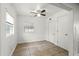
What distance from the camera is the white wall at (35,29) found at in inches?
73.8

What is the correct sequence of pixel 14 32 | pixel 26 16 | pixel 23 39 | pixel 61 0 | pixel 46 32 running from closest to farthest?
pixel 61 0 → pixel 26 16 → pixel 23 39 → pixel 46 32 → pixel 14 32

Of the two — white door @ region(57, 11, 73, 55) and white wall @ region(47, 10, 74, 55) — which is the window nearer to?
white wall @ region(47, 10, 74, 55)

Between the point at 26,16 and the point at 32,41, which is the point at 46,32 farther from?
the point at 26,16

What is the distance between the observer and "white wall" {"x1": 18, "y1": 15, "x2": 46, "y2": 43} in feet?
6.15

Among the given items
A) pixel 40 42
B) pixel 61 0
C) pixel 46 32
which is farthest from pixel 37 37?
pixel 61 0

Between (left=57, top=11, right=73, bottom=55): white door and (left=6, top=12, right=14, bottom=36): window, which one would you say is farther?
(left=57, top=11, right=73, bottom=55): white door

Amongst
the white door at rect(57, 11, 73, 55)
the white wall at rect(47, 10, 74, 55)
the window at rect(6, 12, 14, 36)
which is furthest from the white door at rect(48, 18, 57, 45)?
the window at rect(6, 12, 14, 36)

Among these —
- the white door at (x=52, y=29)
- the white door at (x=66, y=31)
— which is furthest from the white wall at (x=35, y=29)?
the white door at (x=66, y=31)

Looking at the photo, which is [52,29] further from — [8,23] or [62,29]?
[8,23]

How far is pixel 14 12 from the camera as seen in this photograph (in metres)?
2.08

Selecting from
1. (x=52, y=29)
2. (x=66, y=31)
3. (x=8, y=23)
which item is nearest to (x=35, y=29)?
(x=52, y=29)

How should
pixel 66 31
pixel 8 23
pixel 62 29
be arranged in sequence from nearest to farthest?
pixel 8 23, pixel 66 31, pixel 62 29

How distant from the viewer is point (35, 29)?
206cm

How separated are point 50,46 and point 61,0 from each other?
1.45 metres
